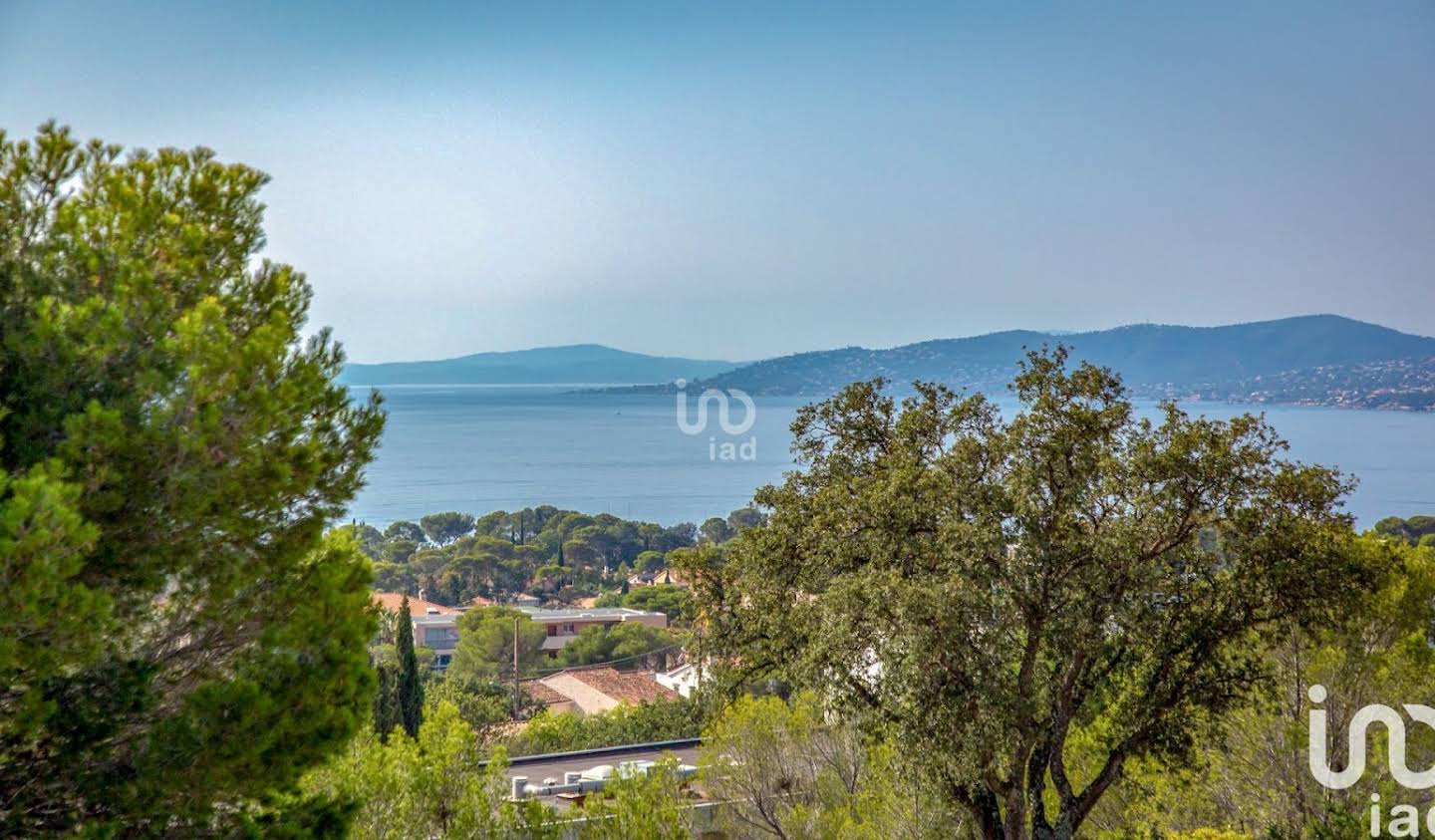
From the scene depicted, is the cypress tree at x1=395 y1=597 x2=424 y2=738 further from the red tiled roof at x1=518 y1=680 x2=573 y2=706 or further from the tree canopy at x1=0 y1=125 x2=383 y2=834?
the tree canopy at x1=0 y1=125 x2=383 y2=834

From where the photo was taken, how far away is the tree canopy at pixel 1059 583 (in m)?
6.58

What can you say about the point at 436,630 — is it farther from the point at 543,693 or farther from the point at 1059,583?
the point at 1059,583

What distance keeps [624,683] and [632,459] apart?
90.0 metres

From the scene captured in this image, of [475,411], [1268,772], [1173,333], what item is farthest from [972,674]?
[475,411]

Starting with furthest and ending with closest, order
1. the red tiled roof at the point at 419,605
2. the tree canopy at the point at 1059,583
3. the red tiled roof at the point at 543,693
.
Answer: the red tiled roof at the point at 419,605 → the red tiled roof at the point at 543,693 → the tree canopy at the point at 1059,583

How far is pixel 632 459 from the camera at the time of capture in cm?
12038

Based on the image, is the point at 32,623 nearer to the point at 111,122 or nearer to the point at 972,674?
the point at 972,674

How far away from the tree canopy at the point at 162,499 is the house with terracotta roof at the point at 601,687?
2355 centimetres

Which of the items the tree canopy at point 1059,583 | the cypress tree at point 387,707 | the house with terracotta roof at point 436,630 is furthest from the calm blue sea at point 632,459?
the tree canopy at point 1059,583

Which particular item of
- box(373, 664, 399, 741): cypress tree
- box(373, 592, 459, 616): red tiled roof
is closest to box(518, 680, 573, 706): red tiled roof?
box(373, 664, 399, 741): cypress tree

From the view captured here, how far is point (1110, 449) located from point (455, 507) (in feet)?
275

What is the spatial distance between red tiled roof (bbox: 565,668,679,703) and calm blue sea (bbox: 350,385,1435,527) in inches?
594

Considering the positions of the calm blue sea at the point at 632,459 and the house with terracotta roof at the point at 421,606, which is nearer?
the house with terracotta roof at the point at 421,606

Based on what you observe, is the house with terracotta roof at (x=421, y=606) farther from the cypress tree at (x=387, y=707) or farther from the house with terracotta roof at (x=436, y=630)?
the cypress tree at (x=387, y=707)
